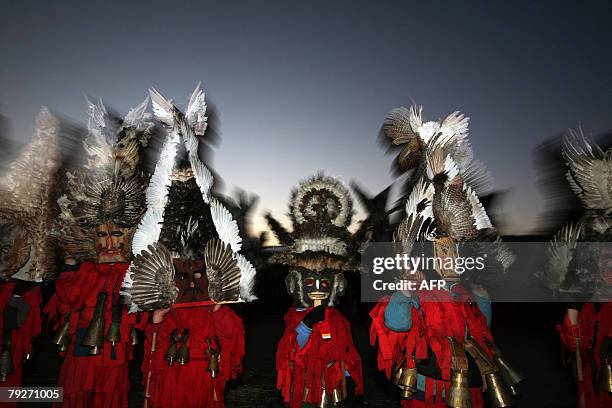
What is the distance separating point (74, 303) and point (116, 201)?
3.60ft

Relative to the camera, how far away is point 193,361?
12.5 ft

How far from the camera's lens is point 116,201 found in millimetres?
4148

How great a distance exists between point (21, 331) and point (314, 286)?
323cm

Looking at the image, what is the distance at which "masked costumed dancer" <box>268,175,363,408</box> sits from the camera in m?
3.56

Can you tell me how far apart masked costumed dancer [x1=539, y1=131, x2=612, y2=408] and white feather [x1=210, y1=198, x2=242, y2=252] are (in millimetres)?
3437

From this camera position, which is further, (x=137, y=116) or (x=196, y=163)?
(x=137, y=116)

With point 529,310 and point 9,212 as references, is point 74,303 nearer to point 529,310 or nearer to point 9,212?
point 9,212

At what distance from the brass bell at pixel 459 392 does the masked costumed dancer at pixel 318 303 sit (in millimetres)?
870

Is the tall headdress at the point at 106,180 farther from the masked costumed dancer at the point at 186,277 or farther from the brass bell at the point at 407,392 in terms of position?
the brass bell at the point at 407,392

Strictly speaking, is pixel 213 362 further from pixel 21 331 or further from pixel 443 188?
pixel 443 188

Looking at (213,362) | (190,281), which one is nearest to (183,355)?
(213,362)

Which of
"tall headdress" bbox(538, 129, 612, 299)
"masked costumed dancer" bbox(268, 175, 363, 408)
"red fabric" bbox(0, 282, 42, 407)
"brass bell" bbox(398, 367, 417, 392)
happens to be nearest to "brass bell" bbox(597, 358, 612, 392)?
"tall headdress" bbox(538, 129, 612, 299)

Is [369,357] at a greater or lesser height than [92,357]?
lesser

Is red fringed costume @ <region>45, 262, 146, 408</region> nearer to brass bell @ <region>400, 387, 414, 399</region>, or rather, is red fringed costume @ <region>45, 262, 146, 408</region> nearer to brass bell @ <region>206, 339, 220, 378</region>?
brass bell @ <region>206, 339, 220, 378</region>
